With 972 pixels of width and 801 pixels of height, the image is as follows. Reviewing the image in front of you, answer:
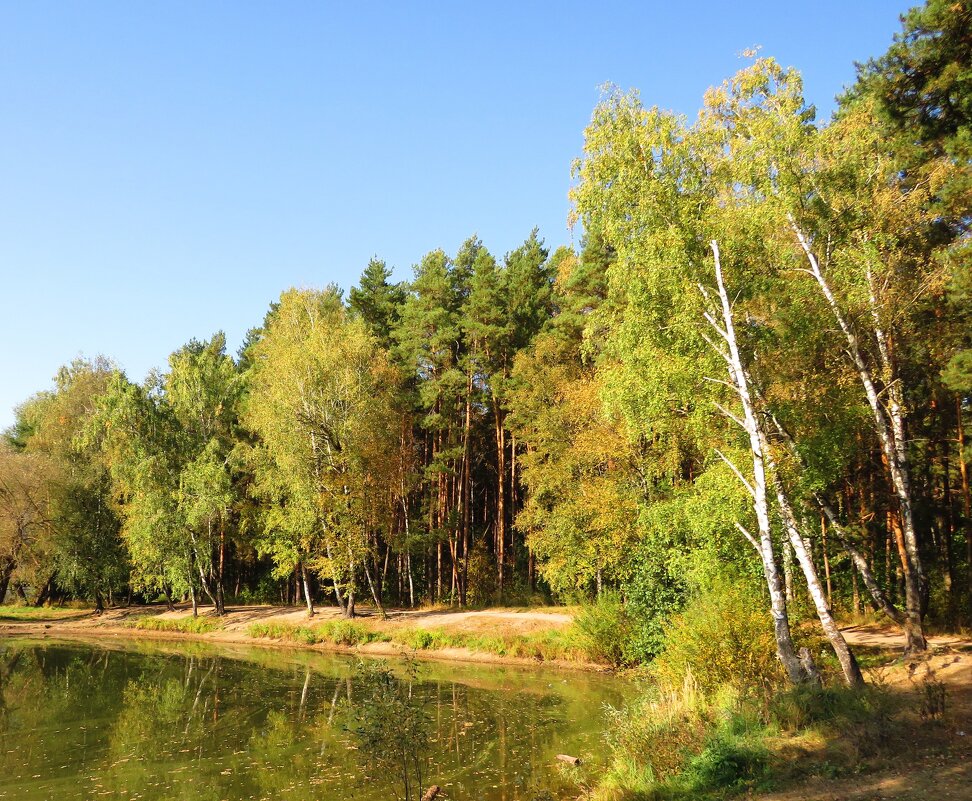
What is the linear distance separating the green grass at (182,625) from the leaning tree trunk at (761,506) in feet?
106

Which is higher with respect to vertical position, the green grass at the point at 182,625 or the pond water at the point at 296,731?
the green grass at the point at 182,625

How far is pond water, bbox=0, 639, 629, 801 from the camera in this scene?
38.8ft

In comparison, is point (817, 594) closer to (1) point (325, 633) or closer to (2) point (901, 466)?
(2) point (901, 466)

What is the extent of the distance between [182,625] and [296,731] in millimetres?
26133

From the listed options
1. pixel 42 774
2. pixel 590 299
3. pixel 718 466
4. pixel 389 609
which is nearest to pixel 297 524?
pixel 389 609

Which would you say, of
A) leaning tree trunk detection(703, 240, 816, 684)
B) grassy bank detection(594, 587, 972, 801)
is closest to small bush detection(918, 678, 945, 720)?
grassy bank detection(594, 587, 972, 801)

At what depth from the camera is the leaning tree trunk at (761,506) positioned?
13555 millimetres

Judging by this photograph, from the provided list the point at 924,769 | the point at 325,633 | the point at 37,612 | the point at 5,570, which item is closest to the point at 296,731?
the point at 924,769

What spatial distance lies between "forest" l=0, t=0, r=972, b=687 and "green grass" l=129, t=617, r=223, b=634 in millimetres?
1687

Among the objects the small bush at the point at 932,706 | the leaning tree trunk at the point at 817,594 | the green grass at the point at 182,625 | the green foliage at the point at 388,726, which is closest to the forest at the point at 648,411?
the leaning tree trunk at the point at 817,594

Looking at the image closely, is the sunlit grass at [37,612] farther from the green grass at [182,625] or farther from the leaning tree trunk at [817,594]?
the leaning tree trunk at [817,594]

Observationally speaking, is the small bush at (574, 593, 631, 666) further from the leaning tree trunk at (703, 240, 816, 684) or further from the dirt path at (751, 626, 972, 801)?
the dirt path at (751, 626, 972, 801)

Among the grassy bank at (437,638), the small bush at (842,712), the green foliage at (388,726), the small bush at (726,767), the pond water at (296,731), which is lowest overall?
the pond water at (296,731)

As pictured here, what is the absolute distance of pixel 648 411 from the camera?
17.1m
